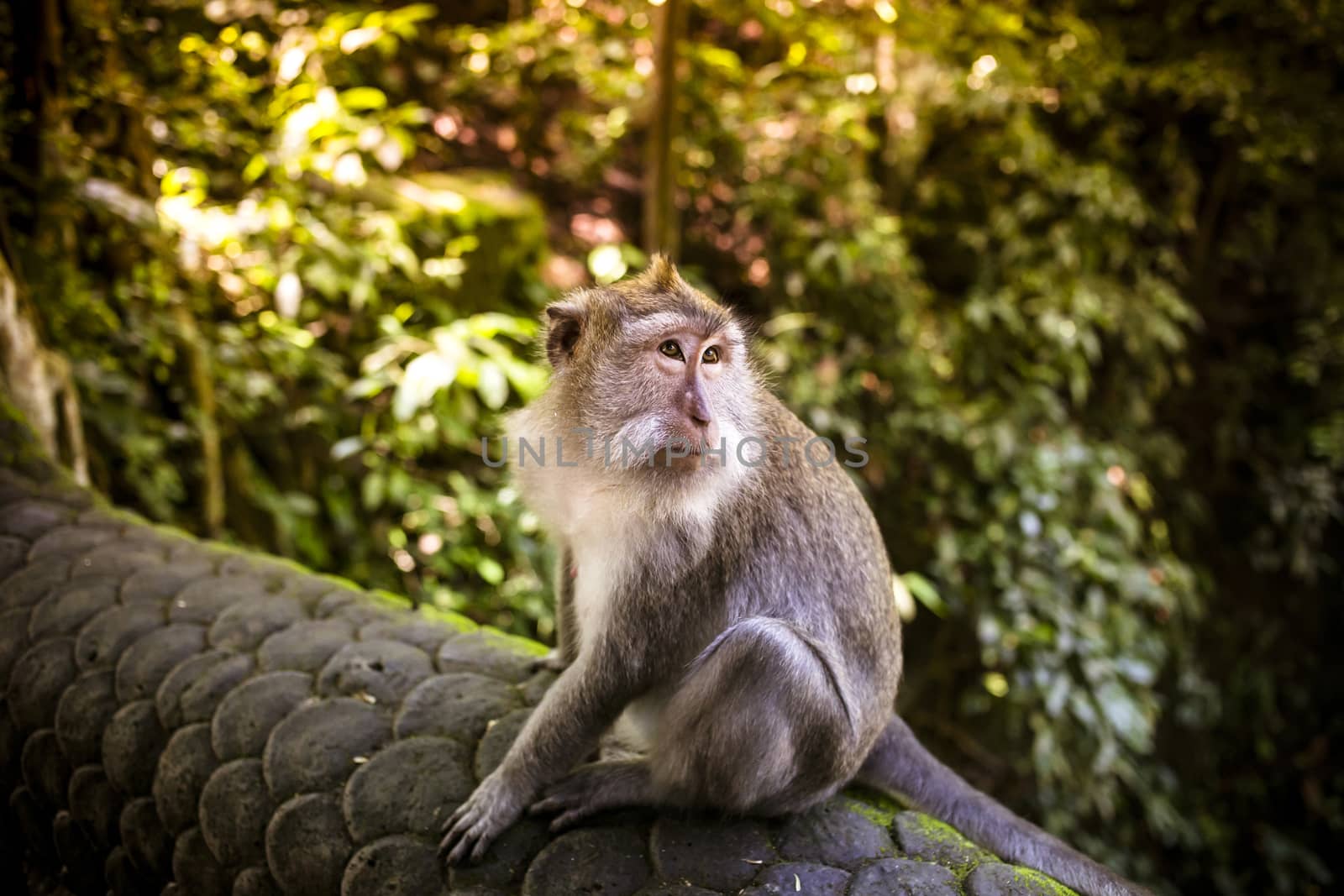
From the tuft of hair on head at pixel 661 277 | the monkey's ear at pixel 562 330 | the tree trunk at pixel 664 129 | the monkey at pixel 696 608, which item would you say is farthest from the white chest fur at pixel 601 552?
the tree trunk at pixel 664 129

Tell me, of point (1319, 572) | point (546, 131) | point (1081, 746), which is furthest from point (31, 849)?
point (1319, 572)

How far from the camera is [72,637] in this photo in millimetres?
1955

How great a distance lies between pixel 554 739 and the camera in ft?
5.48

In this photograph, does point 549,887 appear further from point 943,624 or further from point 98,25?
point 943,624

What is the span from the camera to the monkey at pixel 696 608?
1651mm

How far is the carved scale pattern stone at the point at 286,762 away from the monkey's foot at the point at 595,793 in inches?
1.0

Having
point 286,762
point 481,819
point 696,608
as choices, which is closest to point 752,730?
point 696,608

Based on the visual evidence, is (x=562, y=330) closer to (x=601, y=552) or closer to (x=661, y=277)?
(x=661, y=277)

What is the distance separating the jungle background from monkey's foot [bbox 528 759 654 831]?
1277 millimetres

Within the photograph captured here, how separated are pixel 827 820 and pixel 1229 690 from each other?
13.9 feet

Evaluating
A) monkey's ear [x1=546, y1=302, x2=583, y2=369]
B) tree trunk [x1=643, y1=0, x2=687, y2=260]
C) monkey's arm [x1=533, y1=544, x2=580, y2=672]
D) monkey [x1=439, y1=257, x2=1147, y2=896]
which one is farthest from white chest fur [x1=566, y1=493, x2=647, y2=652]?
tree trunk [x1=643, y1=0, x2=687, y2=260]

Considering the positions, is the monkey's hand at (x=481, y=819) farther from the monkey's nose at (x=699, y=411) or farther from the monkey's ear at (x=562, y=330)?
the monkey's ear at (x=562, y=330)

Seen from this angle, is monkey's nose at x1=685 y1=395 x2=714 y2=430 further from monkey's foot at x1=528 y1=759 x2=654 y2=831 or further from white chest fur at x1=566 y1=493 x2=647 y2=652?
monkey's foot at x1=528 y1=759 x2=654 y2=831

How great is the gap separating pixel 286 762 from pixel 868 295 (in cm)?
331
